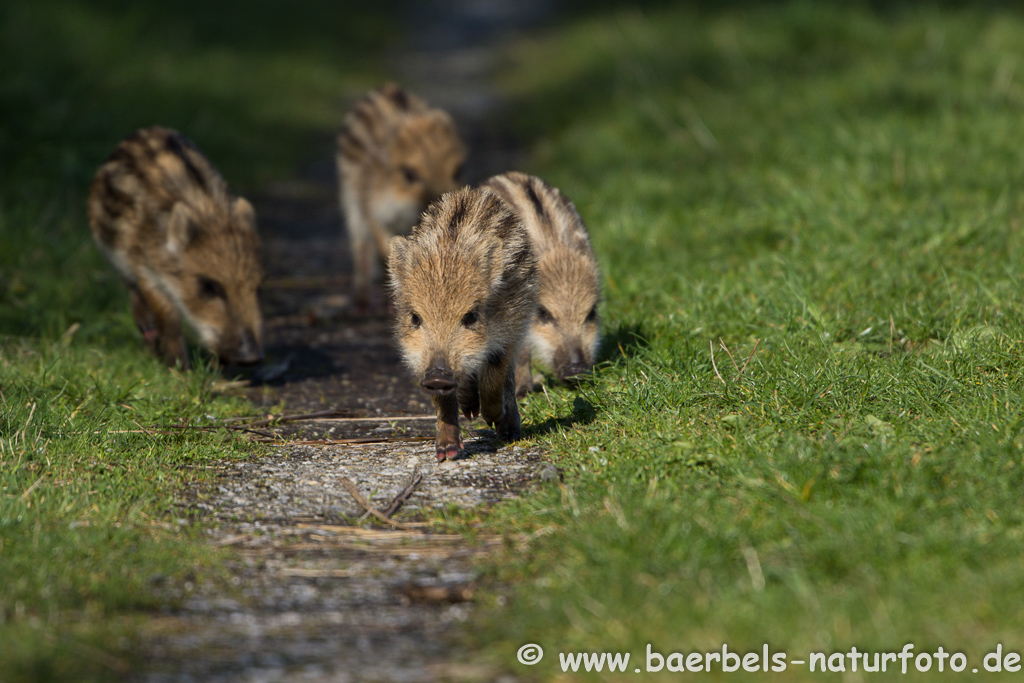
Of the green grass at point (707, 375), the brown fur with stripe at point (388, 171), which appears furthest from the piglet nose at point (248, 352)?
the brown fur with stripe at point (388, 171)

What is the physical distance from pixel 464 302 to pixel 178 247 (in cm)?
262

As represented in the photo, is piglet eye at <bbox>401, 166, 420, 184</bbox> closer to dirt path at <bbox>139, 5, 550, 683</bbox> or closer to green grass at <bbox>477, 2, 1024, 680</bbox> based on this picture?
dirt path at <bbox>139, 5, 550, 683</bbox>

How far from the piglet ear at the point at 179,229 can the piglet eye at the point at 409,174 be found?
7.39ft

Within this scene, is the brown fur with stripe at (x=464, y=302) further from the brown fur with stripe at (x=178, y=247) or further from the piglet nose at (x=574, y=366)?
the brown fur with stripe at (x=178, y=247)

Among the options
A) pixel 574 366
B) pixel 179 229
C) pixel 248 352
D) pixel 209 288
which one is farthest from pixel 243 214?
pixel 574 366

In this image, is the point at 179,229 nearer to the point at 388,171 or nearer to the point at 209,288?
the point at 209,288

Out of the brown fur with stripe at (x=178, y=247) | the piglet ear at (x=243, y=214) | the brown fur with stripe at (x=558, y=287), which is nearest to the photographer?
the brown fur with stripe at (x=558, y=287)

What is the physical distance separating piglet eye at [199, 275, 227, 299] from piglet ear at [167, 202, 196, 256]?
228mm

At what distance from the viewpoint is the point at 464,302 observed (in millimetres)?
4594

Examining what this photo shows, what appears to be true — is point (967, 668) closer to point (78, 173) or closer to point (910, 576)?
point (910, 576)

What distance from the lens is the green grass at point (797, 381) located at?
312 centimetres

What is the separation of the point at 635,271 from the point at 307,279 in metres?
2.85

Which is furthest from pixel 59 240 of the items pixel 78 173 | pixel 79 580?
pixel 79 580

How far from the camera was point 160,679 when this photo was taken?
2.89 m
